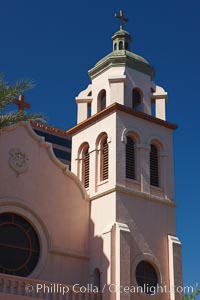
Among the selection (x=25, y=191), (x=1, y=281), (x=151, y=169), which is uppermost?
(x=151, y=169)

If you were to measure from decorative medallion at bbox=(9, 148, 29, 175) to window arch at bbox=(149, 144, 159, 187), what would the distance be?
5.55 meters

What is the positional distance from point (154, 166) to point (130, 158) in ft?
4.50

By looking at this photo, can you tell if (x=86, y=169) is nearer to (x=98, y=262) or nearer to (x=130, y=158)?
(x=130, y=158)

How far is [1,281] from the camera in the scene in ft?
66.1

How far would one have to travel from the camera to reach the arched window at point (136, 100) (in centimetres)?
2725

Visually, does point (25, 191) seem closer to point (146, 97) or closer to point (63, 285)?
point (63, 285)

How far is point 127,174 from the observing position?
25.2 m

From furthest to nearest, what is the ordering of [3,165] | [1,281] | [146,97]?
[146,97] → [3,165] → [1,281]

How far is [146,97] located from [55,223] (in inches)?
280

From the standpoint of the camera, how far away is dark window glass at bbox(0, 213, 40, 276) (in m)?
22.2

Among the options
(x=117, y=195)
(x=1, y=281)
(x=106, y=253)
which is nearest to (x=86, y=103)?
(x=117, y=195)

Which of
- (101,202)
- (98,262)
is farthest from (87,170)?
(98,262)

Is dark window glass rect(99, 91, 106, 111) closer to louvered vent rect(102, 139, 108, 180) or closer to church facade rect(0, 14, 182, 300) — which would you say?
church facade rect(0, 14, 182, 300)

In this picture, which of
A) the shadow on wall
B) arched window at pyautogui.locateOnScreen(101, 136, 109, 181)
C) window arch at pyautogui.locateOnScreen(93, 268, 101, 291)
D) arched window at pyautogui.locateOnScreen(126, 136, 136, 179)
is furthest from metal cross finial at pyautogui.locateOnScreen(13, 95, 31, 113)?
window arch at pyautogui.locateOnScreen(93, 268, 101, 291)
